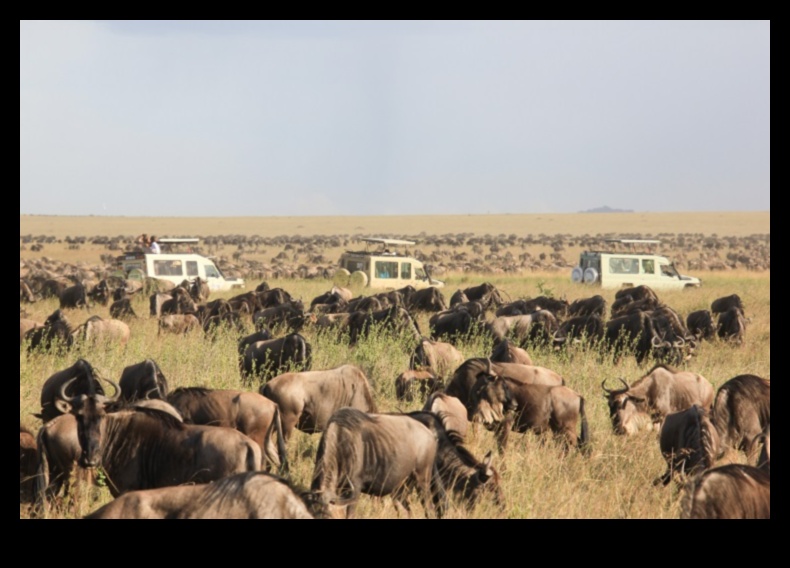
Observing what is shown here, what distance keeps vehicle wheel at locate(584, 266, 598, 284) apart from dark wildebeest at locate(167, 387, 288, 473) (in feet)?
78.0

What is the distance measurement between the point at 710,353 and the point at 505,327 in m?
3.87

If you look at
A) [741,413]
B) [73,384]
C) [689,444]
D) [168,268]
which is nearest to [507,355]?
[741,413]

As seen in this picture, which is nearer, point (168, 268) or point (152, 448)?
point (152, 448)

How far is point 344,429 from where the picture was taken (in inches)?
264

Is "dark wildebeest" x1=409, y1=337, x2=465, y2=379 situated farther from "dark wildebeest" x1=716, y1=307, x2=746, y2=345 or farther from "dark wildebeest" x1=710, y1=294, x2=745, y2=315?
"dark wildebeest" x1=710, y1=294, x2=745, y2=315

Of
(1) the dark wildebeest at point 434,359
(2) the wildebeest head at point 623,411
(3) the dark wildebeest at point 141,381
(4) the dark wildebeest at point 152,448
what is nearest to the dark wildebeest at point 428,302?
(1) the dark wildebeest at point 434,359

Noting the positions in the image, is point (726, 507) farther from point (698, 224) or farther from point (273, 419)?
point (698, 224)

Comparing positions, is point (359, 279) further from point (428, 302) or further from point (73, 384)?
point (73, 384)

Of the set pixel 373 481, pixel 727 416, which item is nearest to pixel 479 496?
pixel 373 481

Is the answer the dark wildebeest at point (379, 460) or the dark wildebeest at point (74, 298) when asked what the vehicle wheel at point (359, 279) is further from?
the dark wildebeest at point (379, 460)

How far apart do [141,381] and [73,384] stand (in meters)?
0.76

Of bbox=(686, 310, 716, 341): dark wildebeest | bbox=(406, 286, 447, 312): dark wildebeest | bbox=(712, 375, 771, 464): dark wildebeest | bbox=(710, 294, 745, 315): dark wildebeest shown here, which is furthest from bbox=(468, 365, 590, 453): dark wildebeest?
bbox=(710, 294, 745, 315): dark wildebeest

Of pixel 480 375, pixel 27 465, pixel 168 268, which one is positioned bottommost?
pixel 27 465

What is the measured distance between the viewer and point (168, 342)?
15531 millimetres
